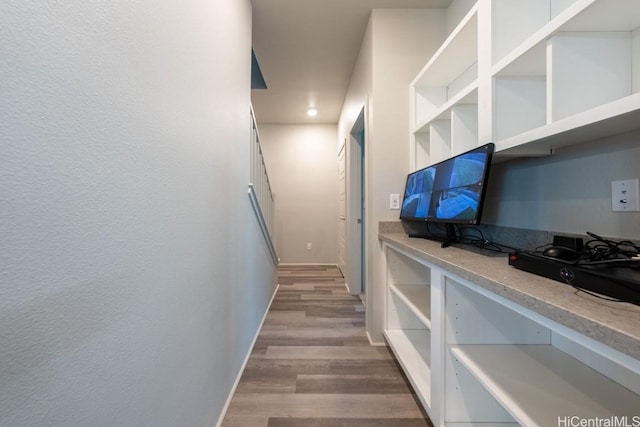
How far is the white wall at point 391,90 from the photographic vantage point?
6.86 feet

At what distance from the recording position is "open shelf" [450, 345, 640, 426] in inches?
29.6

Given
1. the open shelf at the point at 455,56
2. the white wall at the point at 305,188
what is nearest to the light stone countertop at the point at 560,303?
the open shelf at the point at 455,56

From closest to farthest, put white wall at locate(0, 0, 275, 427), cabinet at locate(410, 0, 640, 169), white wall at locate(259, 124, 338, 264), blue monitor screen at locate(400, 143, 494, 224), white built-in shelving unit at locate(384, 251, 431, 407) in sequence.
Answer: white wall at locate(0, 0, 275, 427) < cabinet at locate(410, 0, 640, 169) < blue monitor screen at locate(400, 143, 494, 224) < white built-in shelving unit at locate(384, 251, 431, 407) < white wall at locate(259, 124, 338, 264)

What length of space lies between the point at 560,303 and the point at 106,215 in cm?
104

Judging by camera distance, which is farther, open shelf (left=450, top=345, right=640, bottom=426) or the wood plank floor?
the wood plank floor

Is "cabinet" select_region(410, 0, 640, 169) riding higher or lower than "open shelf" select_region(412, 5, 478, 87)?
lower

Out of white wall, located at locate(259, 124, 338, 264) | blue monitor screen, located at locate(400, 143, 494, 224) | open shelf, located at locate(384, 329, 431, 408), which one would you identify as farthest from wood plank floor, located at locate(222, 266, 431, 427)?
white wall, located at locate(259, 124, 338, 264)

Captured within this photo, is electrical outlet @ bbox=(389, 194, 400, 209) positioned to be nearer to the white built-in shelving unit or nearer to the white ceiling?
the white built-in shelving unit

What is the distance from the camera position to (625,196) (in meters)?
0.88

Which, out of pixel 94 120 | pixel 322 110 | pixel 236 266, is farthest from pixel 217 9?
pixel 322 110

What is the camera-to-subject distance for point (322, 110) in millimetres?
4316

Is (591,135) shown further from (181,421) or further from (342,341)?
(342,341)

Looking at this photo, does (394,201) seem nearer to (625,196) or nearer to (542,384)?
(625,196)

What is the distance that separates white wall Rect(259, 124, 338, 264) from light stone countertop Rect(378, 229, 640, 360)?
3.97 metres
